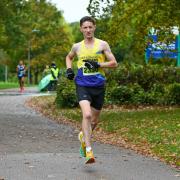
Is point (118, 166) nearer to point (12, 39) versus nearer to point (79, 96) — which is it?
point (79, 96)

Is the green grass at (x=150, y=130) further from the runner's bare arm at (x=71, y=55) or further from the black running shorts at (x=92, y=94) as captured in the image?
the runner's bare arm at (x=71, y=55)

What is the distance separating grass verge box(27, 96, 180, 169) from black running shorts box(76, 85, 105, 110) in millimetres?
1357

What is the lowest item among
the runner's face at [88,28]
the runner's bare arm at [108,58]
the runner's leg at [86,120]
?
the runner's leg at [86,120]

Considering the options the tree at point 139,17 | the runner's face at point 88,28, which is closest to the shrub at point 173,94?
the tree at point 139,17

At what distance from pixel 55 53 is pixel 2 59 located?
12509mm

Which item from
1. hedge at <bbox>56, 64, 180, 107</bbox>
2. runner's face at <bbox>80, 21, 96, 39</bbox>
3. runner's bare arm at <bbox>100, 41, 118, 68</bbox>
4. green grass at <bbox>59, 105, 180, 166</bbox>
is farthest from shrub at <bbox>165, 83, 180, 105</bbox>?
runner's face at <bbox>80, 21, 96, 39</bbox>

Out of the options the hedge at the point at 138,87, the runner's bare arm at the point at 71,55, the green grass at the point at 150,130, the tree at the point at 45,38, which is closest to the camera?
the runner's bare arm at the point at 71,55

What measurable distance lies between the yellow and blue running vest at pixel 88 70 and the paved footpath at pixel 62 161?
Answer: 1.13m

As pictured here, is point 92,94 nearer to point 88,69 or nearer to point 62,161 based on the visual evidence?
point 88,69

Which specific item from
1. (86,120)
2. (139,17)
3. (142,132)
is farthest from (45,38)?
(86,120)

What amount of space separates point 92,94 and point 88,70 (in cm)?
35

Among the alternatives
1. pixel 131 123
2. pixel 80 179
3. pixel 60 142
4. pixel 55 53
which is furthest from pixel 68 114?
pixel 55 53

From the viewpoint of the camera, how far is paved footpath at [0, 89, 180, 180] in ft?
23.6

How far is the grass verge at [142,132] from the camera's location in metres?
9.43
